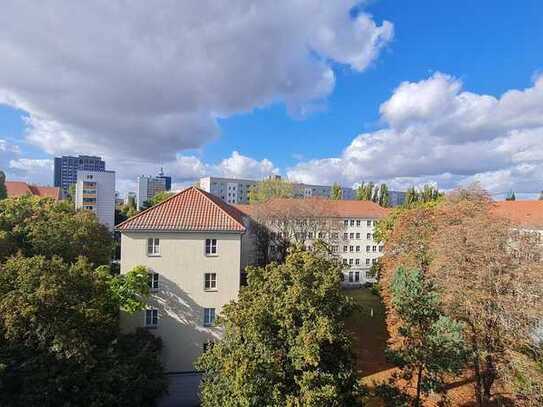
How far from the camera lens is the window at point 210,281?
70.1ft

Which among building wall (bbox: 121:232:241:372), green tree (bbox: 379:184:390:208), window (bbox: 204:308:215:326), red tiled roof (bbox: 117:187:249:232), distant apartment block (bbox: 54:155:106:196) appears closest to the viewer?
building wall (bbox: 121:232:241:372)

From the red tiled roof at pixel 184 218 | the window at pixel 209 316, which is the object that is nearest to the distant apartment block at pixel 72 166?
the red tiled roof at pixel 184 218

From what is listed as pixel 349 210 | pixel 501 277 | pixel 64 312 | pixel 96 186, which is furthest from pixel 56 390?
pixel 96 186

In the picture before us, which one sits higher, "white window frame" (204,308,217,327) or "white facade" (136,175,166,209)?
"white facade" (136,175,166,209)

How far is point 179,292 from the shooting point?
68.7 ft

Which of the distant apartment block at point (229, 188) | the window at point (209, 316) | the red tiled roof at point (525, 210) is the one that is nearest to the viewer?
the window at point (209, 316)

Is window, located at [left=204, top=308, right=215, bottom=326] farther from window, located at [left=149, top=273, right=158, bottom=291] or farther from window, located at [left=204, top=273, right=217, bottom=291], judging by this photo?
window, located at [left=149, top=273, right=158, bottom=291]

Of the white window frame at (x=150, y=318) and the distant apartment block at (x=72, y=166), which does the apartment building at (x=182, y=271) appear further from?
the distant apartment block at (x=72, y=166)

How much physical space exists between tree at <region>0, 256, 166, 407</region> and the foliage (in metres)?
13.7

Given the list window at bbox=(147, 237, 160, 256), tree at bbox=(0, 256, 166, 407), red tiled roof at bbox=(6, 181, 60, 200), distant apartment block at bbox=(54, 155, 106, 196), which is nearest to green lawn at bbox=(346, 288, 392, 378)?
tree at bbox=(0, 256, 166, 407)

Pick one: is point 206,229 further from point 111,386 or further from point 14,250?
point 14,250

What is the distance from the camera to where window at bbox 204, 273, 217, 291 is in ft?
70.1

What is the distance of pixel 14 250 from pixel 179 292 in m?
17.1

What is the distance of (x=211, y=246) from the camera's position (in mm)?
21453
